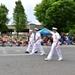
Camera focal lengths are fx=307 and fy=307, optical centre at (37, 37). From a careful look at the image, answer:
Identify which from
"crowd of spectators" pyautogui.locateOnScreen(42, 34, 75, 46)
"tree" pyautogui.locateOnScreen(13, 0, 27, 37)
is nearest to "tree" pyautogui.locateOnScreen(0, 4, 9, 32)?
"tree" pyautogui.locateOnScreen(13, 0, 27, 37)

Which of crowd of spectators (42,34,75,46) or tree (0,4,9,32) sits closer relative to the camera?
crowd of spectators (42,34,75,46)

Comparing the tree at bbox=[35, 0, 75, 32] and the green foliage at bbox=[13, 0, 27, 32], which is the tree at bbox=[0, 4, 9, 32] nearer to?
the green foliage at bbox=[13, 0, 27, 32]

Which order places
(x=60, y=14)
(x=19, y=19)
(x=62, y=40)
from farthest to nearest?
(x=19, y=19), (x=60, y=14), (x=62, y=40)

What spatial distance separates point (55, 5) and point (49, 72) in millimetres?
50097

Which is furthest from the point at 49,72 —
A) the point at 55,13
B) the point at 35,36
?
the point at 55,13

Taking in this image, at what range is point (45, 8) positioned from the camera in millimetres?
65438

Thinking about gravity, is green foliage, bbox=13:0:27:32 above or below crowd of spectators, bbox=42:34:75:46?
above

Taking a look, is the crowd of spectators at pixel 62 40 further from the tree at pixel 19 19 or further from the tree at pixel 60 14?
the tree at pixel 19 19

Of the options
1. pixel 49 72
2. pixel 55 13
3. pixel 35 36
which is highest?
pixel 55 13

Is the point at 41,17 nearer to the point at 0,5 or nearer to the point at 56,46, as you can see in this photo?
the point at 0,5

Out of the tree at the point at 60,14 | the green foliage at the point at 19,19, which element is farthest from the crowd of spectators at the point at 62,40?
the green foliage at the point at 19,19

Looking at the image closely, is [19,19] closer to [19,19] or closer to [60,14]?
[19,19]

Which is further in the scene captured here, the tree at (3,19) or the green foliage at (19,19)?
the green foliage at (19,19)

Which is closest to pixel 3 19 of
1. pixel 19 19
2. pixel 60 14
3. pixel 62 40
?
pixel 19 19
